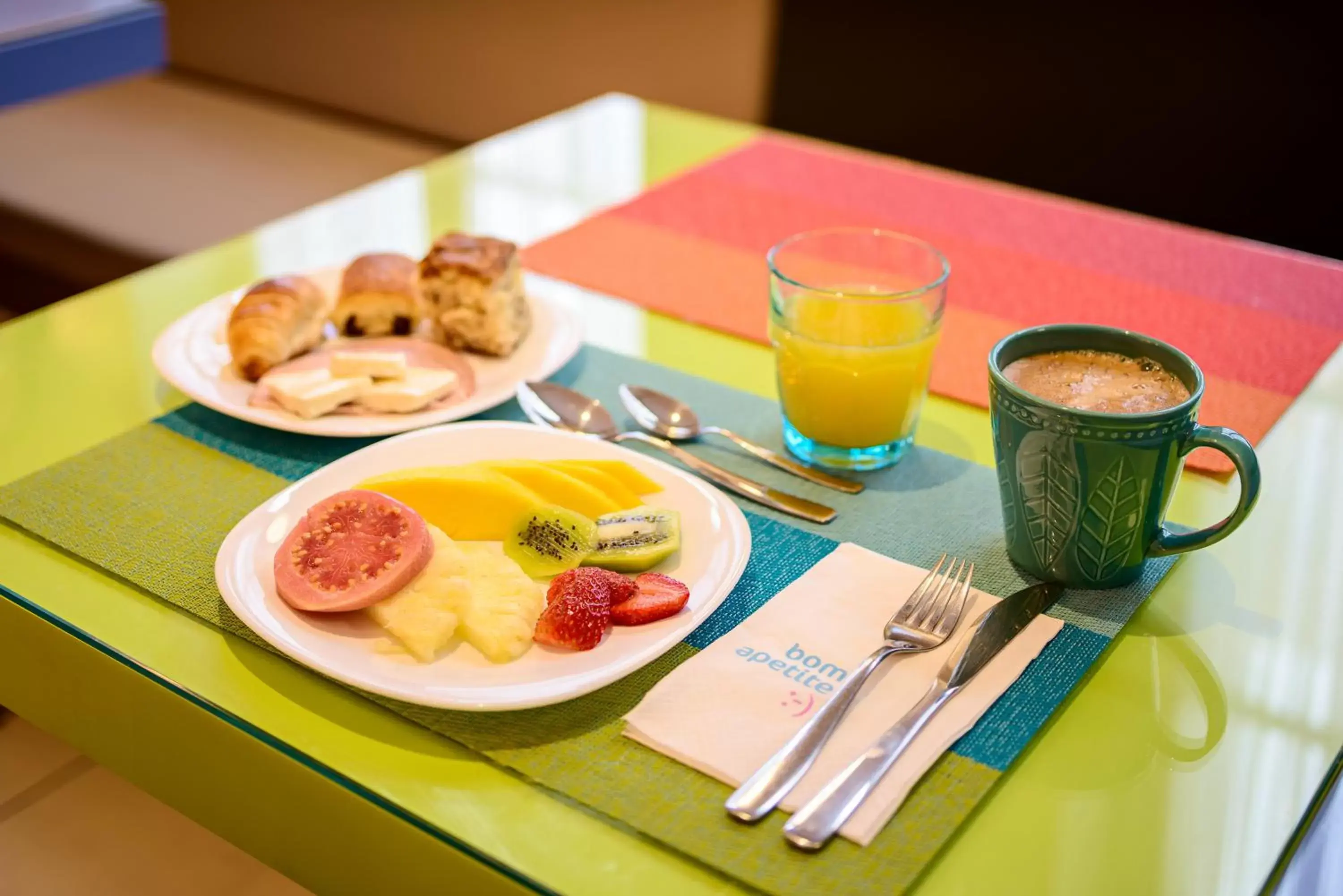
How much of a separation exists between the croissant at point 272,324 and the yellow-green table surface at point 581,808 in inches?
3.3

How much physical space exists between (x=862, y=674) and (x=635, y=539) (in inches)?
7.4

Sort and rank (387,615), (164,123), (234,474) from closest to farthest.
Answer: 1. (387,615)
2. (234,474)
3. (164,123)

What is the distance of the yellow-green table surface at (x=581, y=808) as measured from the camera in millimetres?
683

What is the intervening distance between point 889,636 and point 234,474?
20.6 inches

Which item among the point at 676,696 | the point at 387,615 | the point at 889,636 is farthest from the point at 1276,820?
the point at 387,615

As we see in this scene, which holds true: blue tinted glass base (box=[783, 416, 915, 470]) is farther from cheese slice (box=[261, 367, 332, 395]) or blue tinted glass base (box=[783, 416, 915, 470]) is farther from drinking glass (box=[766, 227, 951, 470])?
cheese slice (box=[261, 367, 332, 395])

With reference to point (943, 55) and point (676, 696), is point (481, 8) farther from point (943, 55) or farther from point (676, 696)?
point (676, 696)

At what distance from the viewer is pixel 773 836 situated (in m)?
0.67

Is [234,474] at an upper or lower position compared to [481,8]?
upper

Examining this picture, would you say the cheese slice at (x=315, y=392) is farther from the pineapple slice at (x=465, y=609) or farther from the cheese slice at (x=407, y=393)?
the pineapple slice at (x=465, y=609)

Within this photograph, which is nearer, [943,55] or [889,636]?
[889,636]

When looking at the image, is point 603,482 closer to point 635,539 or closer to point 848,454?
point 635,539

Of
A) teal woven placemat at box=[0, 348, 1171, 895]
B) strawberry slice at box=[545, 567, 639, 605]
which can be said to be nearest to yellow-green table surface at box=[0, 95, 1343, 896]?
teal woven placemat at box=[0, 348, 1171, 895]

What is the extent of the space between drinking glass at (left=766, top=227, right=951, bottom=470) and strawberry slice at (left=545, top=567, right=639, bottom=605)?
281 millimetres
